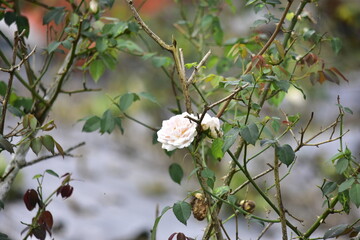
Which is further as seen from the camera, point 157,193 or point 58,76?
point 157,193

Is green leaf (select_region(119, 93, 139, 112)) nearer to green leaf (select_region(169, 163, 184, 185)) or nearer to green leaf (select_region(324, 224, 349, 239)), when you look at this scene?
green leaf (select_region(169, 163, 184, 185))

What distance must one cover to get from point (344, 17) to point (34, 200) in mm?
3495

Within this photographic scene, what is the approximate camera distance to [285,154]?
1.11 meters

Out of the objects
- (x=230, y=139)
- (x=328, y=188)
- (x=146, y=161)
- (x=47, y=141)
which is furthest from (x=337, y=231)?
(x=146, y=161)

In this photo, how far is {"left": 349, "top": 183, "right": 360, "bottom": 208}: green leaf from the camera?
1.08m

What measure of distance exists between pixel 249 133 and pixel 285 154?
0.34 feet

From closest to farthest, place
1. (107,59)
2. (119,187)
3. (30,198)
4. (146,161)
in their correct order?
(30,198), (107,59), (119,187), (146,161)

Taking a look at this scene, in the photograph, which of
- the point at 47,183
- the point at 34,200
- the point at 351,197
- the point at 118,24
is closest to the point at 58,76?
the point at 118,24

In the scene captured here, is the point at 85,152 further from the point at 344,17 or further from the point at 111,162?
the point at 344,17

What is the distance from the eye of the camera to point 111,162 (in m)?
3.94

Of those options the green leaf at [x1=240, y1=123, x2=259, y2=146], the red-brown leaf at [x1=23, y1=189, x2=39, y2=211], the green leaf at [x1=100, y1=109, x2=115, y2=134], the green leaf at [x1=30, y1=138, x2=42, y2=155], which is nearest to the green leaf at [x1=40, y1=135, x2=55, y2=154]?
the green leaf at [x1=30, y1=138, x2=42, y2=155]

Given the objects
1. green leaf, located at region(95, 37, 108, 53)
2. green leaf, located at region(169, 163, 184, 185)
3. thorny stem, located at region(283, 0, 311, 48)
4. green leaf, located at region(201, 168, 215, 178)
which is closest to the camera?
green leaf, located at region(201, 168, 215, 178)

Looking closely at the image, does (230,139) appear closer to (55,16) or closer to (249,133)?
(249,133)

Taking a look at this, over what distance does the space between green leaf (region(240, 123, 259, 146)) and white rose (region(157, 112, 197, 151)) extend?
0.32 ft
